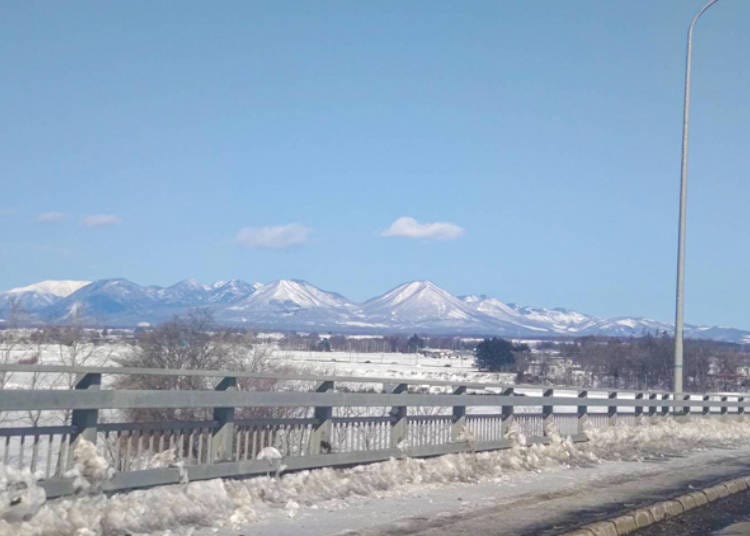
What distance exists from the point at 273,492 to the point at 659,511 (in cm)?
489

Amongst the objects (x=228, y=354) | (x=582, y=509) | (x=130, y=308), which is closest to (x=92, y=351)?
(x=228, y=354)

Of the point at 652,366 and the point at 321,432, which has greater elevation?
the point at 652,366

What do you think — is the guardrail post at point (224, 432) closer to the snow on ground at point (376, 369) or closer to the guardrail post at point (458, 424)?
the guardrail post at point (458, 424)

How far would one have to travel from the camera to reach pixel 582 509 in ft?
42.5

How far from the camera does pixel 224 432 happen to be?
38.4 ft

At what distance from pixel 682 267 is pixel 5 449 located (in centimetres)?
2263

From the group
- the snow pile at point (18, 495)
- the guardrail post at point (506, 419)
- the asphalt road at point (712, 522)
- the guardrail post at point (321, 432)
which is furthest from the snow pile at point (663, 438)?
the snow pile at point (18, 495)

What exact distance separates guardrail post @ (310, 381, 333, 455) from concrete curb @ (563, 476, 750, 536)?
3.49 metres

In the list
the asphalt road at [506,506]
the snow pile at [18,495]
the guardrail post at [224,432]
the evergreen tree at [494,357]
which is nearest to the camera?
the snow pile at [18,495]

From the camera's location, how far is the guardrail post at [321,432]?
1315 cm

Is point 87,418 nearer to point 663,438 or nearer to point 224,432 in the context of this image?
point 224,432

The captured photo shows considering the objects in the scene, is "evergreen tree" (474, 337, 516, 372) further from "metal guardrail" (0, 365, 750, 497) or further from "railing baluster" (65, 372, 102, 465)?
"railing baluster" (65, 372, 102, 465)

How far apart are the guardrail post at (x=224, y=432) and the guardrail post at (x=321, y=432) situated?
1518 millimetres

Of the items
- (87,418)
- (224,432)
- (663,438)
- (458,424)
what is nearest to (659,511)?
(458,424)
